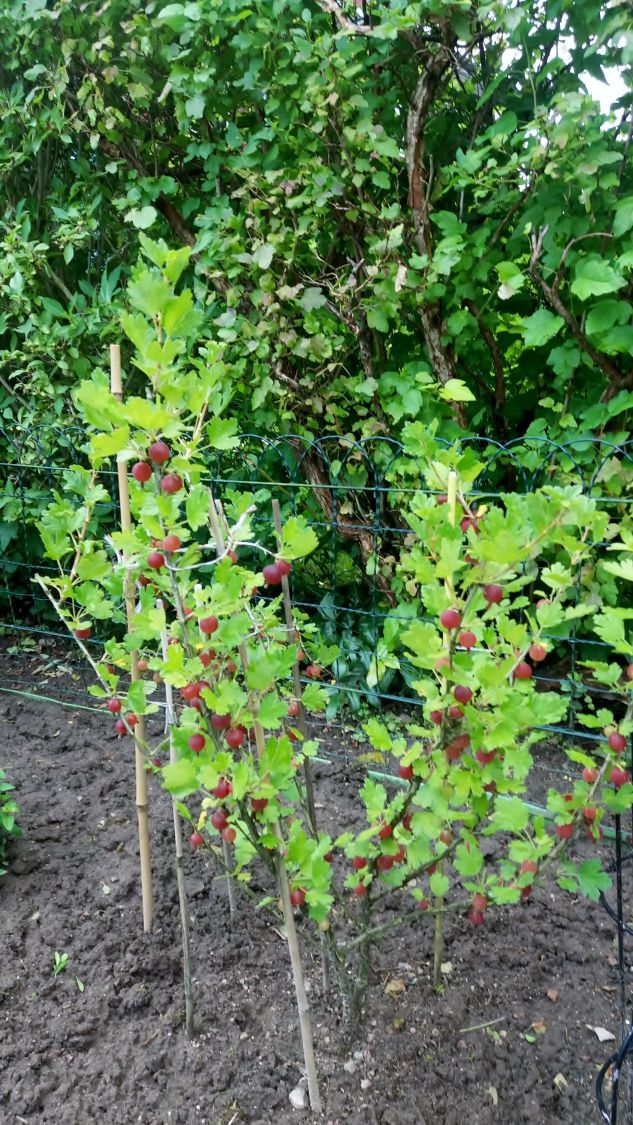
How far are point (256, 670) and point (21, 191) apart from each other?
158 inches

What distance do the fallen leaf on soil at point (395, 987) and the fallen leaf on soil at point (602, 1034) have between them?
0.45 meters

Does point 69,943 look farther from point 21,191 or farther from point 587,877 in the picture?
point 21,191

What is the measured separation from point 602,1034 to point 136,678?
141 cm

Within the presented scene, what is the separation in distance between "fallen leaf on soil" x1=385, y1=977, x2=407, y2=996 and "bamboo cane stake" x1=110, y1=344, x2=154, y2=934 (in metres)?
0.67

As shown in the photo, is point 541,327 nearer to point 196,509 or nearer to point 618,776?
point 618,776

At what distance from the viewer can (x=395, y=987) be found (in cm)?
192

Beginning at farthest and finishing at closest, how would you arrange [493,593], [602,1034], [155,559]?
[602,1034] → [155,559] → [493,593]

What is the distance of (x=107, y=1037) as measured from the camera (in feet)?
5.98

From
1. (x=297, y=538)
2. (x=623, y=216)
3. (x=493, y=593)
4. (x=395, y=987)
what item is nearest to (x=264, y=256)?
(x=623, y=216)

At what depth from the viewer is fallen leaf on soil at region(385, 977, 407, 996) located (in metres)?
1.90

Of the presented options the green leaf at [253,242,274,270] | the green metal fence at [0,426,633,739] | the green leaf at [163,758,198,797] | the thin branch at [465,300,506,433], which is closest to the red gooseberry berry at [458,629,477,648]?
Result: the green leaf at [163,758,198,797]

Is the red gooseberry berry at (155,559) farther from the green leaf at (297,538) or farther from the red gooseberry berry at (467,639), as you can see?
the red gooseberry berry at (467,639)

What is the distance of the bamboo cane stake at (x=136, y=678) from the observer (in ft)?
5.59

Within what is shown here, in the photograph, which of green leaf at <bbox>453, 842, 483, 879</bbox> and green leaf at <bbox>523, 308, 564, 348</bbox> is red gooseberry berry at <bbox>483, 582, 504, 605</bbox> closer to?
green leaf at <bbox>453, 842, 483, 879</bbox>
